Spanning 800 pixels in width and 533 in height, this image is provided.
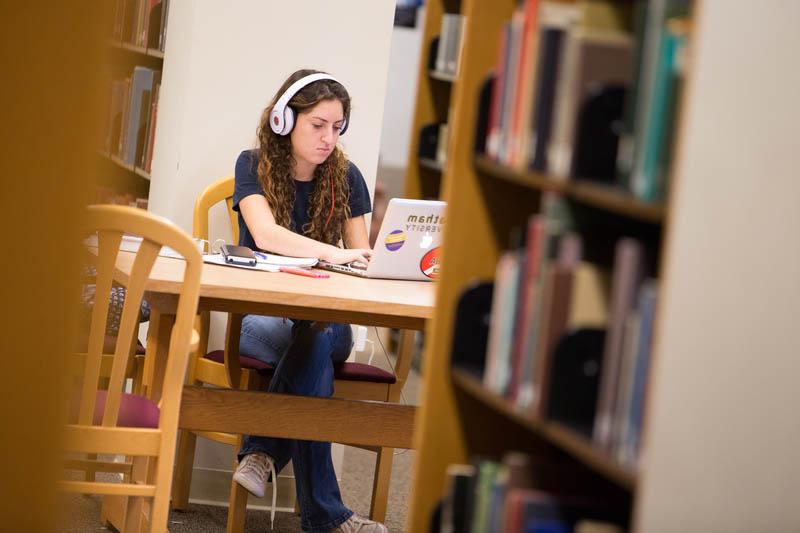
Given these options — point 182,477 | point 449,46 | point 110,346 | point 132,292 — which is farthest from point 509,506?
point 182,477

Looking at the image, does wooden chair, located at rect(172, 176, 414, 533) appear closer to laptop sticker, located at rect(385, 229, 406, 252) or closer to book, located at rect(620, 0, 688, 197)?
laptop sticker, located at rect(385, 229, 406, 252)

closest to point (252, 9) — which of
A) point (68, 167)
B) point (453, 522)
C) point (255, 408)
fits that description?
point (255, 408)

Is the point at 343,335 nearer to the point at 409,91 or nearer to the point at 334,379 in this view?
the point at 334,379

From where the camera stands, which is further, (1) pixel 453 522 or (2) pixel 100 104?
(1) pixel 453 522

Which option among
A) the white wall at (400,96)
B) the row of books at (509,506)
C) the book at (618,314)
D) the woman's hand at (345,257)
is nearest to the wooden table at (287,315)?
the woman's hand at (345,257)

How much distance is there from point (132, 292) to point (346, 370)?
3.42ft

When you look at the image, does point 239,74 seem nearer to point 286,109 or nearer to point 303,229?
point 286,109

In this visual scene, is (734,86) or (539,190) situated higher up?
(734,86)

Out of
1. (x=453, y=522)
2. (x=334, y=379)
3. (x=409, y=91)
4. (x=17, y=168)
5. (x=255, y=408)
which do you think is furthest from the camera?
(x=409, y=91)

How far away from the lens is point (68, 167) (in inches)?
47.9

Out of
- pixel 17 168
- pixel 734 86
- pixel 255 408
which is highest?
pixel 734 86

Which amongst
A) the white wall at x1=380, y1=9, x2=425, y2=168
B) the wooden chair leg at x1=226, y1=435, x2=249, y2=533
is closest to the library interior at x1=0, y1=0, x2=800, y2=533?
the wooden chair leg at x1=226, y1=435, x2=249, y2=533

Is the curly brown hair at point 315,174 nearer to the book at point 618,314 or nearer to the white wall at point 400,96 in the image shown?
the book at point 618,314

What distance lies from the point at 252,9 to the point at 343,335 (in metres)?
1.02
